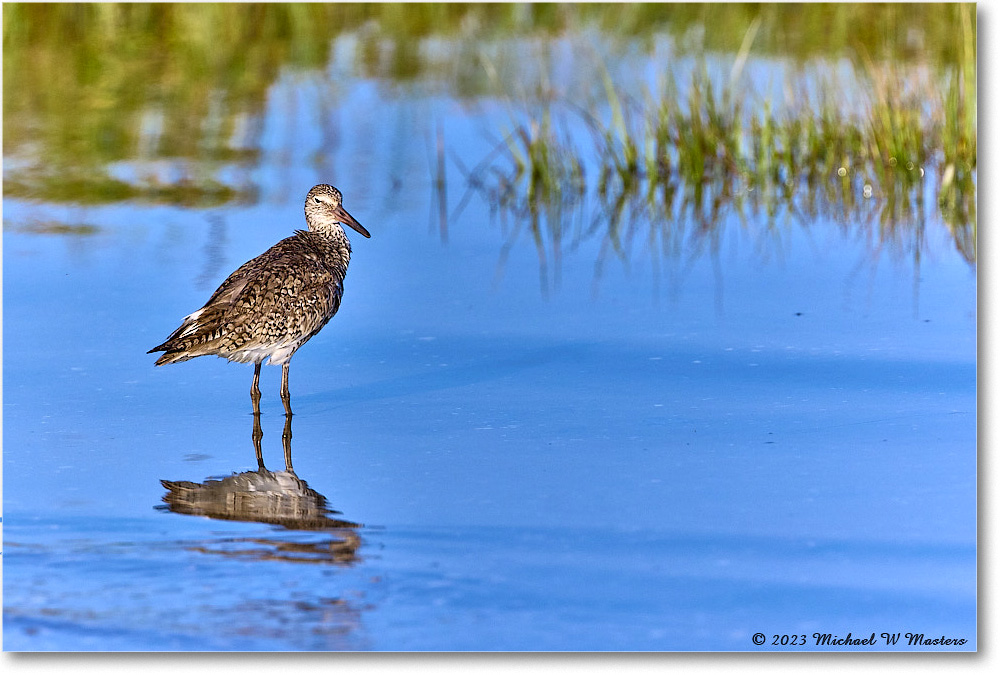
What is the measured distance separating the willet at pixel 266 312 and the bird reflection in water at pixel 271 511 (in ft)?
2.21

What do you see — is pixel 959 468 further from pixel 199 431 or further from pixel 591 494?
pixel 199 431

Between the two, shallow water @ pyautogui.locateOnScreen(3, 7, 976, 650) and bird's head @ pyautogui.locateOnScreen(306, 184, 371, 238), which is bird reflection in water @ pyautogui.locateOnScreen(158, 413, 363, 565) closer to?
shallow water @ pyautogui.locateOnScreen(3, 7, 976, 650)

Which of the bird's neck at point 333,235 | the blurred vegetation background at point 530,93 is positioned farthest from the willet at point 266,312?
the blurred vegetation background at point 530,93

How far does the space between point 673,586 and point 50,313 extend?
4.44m

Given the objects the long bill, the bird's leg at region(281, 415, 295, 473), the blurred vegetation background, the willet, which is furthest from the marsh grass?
the bird's leg at region(281, 415, 295, 473)

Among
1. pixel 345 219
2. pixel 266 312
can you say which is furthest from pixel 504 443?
pixel 345 219

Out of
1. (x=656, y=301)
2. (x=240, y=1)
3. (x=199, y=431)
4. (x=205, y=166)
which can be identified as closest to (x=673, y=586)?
(x=199, y=431)

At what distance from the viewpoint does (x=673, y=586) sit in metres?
4.41

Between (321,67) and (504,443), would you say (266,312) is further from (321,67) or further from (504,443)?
(321,67)

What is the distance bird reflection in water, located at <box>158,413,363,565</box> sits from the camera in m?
4.60

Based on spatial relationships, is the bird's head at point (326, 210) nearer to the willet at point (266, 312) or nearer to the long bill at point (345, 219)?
the long bill at point (345, 219)

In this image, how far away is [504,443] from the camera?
576 cm

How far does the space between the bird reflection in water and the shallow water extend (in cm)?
2

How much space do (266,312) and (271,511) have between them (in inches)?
55.1
